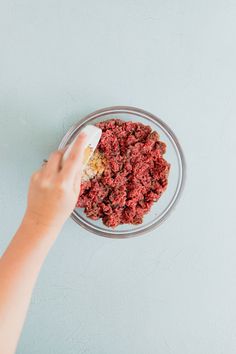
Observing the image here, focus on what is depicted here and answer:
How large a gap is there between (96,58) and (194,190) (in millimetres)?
393

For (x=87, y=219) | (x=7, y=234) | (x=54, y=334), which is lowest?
(x=54, y=334)

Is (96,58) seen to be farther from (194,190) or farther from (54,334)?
(54,334)

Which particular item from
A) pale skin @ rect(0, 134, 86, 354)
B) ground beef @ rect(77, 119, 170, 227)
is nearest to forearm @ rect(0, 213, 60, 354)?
pale skin @ rect(0, 134, 86, 354)

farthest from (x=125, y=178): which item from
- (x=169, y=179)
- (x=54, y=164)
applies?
(x=54, y=164)

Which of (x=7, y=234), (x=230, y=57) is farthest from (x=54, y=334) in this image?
(x=230, y=57)

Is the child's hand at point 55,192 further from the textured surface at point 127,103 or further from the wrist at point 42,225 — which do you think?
the textured surface at point 127,103

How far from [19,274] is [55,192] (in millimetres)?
132

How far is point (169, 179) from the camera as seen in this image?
112cm

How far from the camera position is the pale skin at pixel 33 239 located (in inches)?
27.4

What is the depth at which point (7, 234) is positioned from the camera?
1.15m

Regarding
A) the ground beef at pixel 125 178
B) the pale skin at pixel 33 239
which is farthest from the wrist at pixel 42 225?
the ground beef at pixel 125 178

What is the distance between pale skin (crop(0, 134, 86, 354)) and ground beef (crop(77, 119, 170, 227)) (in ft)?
1.08

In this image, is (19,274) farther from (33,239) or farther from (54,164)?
(54,164)

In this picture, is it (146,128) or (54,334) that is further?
(54,334)
